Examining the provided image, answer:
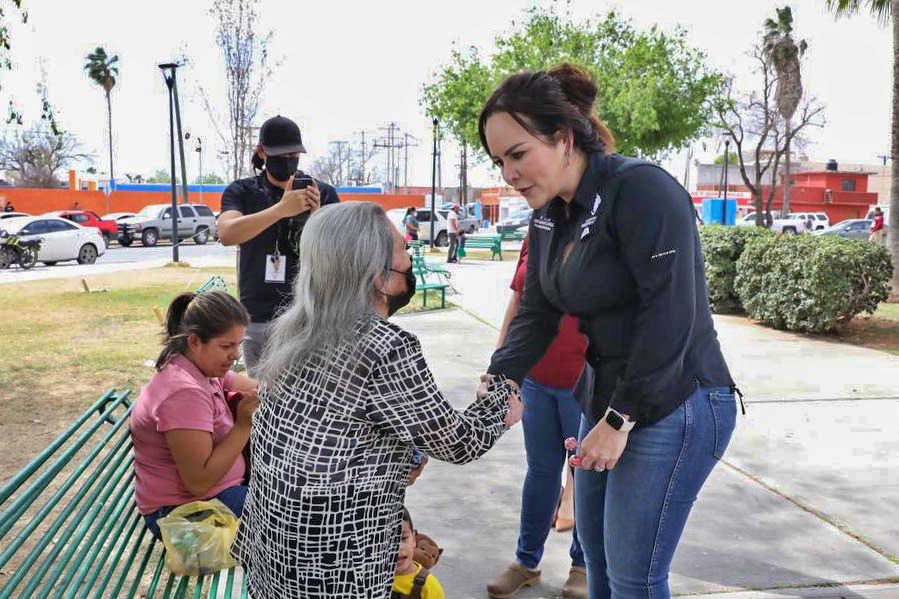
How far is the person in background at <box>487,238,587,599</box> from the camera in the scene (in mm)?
3379

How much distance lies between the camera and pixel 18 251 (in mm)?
21531

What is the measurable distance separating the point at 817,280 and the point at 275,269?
7.59 meters

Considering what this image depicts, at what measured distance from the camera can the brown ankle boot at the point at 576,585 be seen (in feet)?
11.0

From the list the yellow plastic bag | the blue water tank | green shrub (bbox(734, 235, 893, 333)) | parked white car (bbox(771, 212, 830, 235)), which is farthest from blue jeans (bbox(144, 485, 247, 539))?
the blue water tank

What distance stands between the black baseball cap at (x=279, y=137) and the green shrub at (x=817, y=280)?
751 cm

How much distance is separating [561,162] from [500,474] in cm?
326

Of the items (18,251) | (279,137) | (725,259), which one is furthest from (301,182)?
(18,251)

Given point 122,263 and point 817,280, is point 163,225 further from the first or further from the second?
point 817,280

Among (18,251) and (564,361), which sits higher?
(564,361)

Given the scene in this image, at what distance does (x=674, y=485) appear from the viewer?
6.66ft

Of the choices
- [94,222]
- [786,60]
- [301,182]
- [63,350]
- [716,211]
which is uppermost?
[786,60]

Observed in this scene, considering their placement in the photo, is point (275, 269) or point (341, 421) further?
point (275, 269)

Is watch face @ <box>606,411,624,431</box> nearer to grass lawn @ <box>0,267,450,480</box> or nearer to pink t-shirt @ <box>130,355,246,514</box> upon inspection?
pink t-shirt @ <box>130,355,246,514</box>

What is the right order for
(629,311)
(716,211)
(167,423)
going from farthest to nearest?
1. (716,211)
2. (167,423)
3. (629,311)
